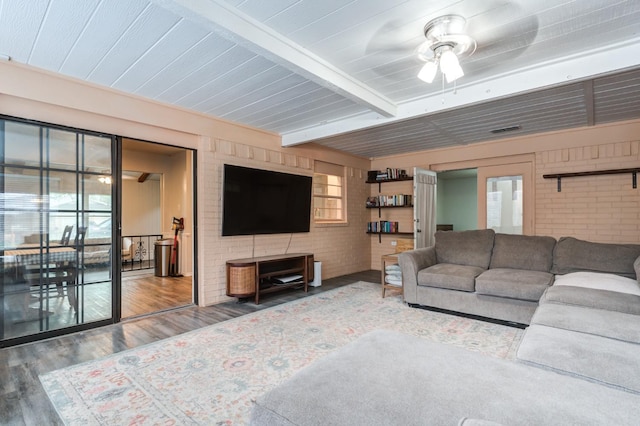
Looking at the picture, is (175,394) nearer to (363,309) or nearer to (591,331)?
(363,309)

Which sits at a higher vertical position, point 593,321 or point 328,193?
point 328,193

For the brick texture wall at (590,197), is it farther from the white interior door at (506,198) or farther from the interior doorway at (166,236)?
the interior doorway at (166,236)

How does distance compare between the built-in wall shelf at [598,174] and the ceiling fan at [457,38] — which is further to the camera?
the built-in wall shelf at [598,174]

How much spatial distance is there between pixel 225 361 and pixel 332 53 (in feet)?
8.46

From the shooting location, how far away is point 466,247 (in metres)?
4.25

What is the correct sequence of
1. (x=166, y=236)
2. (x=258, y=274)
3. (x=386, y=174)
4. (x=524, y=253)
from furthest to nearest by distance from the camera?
(x=166, y=236) < (x=386, y=174) < (x=258, y=274) < (x=524, y=253)

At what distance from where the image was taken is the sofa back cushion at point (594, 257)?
330 centimetres

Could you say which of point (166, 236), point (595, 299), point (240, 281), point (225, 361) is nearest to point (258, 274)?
point (240, 281)

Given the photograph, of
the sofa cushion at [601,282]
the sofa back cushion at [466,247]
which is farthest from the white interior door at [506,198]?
the sofa cushion at [601,282]

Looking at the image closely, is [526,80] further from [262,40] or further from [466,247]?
[262,40]

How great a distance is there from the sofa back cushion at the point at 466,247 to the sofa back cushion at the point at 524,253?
108 millimetres

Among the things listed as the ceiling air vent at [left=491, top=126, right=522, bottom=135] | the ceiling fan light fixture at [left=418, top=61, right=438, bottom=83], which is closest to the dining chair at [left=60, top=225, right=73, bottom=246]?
the ceiling fan light fixture at [left=418, top=61, right=438, bottom=83]

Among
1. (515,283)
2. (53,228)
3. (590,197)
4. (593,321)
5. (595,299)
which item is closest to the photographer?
(593,321)

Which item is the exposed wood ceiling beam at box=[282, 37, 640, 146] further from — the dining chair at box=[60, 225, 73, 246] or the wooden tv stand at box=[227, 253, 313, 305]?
the dining chair at box=[60, 225, 73, 246]
